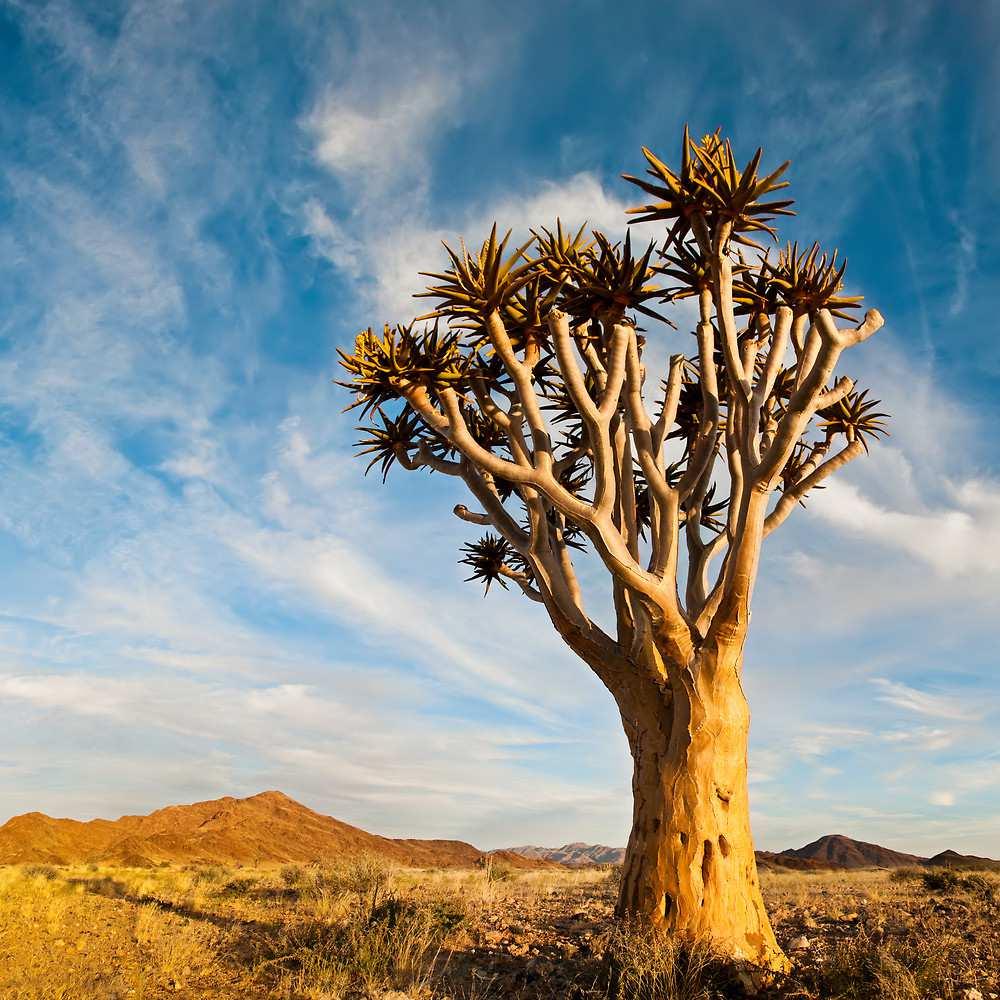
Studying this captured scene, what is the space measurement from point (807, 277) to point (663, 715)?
5.39 m

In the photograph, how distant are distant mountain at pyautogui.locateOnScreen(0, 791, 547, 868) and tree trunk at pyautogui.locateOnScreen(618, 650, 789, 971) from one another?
21803 millimetres

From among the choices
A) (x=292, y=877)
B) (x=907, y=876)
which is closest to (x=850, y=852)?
(x=907, y=876)

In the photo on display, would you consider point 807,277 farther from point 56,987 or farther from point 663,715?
point 56,987

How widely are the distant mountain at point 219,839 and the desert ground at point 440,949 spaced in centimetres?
1756

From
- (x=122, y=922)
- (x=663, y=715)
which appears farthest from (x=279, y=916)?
(x=663, y=715)

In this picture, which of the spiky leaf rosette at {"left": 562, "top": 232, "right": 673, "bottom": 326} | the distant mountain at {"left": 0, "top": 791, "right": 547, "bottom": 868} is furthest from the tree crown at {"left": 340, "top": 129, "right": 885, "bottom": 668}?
the distant mountain at {"left": 0, "top": 791, "right": 547, "bottom": 868}

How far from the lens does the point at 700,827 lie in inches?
286

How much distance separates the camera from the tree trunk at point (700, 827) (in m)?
7.02

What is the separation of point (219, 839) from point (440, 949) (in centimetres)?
3753

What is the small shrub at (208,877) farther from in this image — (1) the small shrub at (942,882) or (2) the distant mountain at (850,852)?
(2) the distant mountain at (850,852)

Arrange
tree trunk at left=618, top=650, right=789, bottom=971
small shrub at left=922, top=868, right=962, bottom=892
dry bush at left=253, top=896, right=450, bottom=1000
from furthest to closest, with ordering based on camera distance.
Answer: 1. small shrub at left=922, top=868, right=962, bottom=892
2. tree trunk at left=618, top=650, right=789, bottom=971
3. dry bush at left=253, top=896, right=450, bottom=1000

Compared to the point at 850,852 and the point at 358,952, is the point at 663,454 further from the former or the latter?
the point at 850,852

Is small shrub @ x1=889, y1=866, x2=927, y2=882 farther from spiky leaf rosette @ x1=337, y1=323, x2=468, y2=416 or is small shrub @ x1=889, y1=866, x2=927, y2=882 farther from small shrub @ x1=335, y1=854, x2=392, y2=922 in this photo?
spiky leaf rosette @ x1=337, y1=323, x2=468, y2=416

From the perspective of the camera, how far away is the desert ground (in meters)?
5.89
